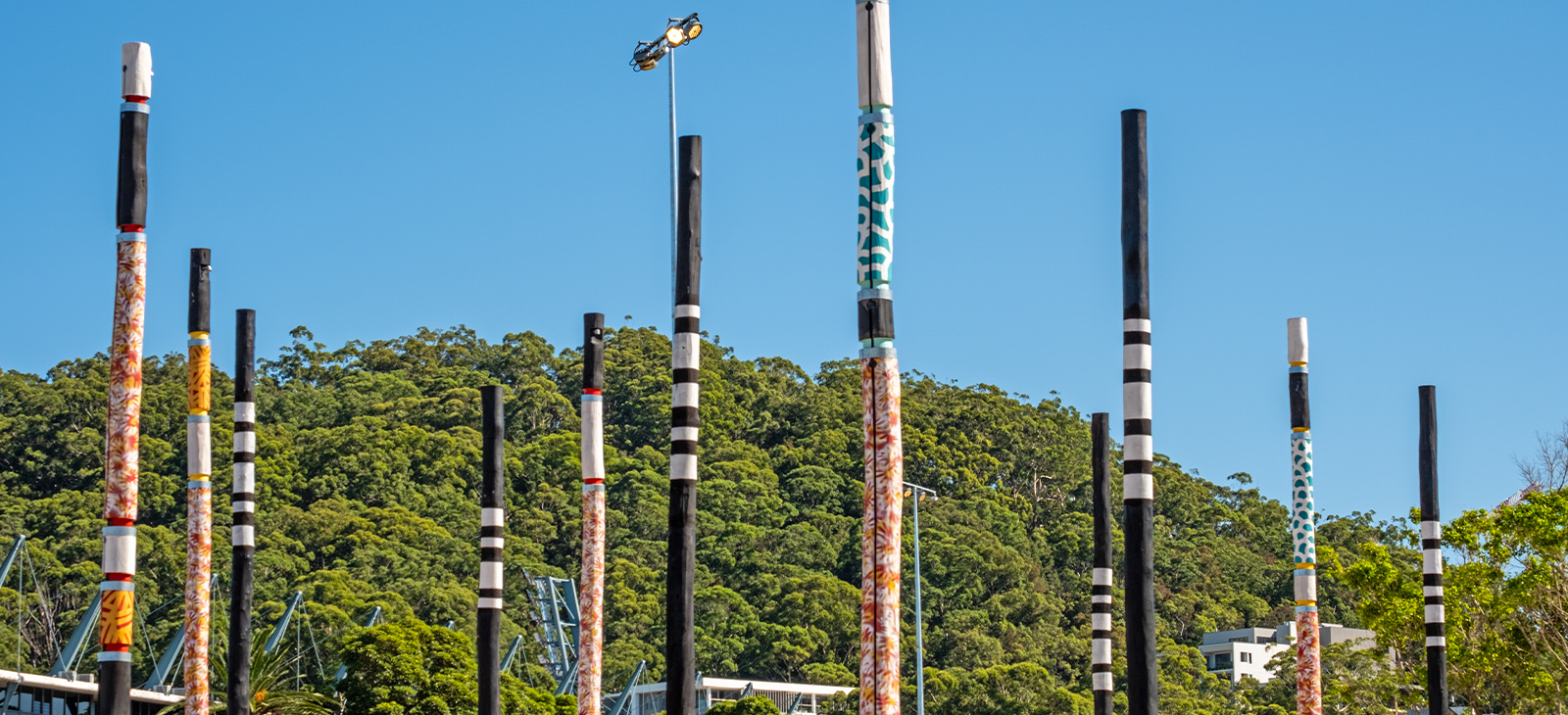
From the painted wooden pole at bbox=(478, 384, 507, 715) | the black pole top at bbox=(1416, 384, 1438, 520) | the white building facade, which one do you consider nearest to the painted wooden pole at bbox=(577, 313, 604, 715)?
the painted wooden pole at bbox=(478, 384, 507, 715)

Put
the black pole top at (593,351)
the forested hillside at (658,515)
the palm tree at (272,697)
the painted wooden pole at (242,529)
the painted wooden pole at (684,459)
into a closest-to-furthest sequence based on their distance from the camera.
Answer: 1. the painted wooden pole at (684,459)
2. the black pole top at (593,351)
3. the painted wooden pole at (242,529)
4. the palm tree at (272,697)
5. the forested hillside at (658,515)

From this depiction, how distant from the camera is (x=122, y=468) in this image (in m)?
12.2

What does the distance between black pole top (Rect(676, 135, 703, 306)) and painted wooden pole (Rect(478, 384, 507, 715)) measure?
15.6 feet

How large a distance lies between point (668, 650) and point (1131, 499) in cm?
361

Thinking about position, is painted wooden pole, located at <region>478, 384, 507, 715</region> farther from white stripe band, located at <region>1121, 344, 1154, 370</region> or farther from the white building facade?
the white building facade

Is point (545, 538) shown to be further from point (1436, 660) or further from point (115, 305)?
point (115, 305)

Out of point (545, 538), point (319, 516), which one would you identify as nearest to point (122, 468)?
point (319, 516)

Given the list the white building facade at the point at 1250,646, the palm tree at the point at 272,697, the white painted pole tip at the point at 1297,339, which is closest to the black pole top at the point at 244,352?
the palm tree at the point at 272,697

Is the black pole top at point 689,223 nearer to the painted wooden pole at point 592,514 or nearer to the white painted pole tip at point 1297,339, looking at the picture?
the painted wooden pole at point 592,514

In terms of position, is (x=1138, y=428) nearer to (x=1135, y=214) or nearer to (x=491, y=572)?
(x=1135, y=214)

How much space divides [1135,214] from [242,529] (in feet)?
35.8

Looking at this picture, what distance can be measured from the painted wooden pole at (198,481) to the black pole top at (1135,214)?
29.4 ft

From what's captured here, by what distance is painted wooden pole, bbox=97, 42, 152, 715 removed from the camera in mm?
11953

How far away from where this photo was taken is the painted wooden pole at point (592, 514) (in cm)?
1767
